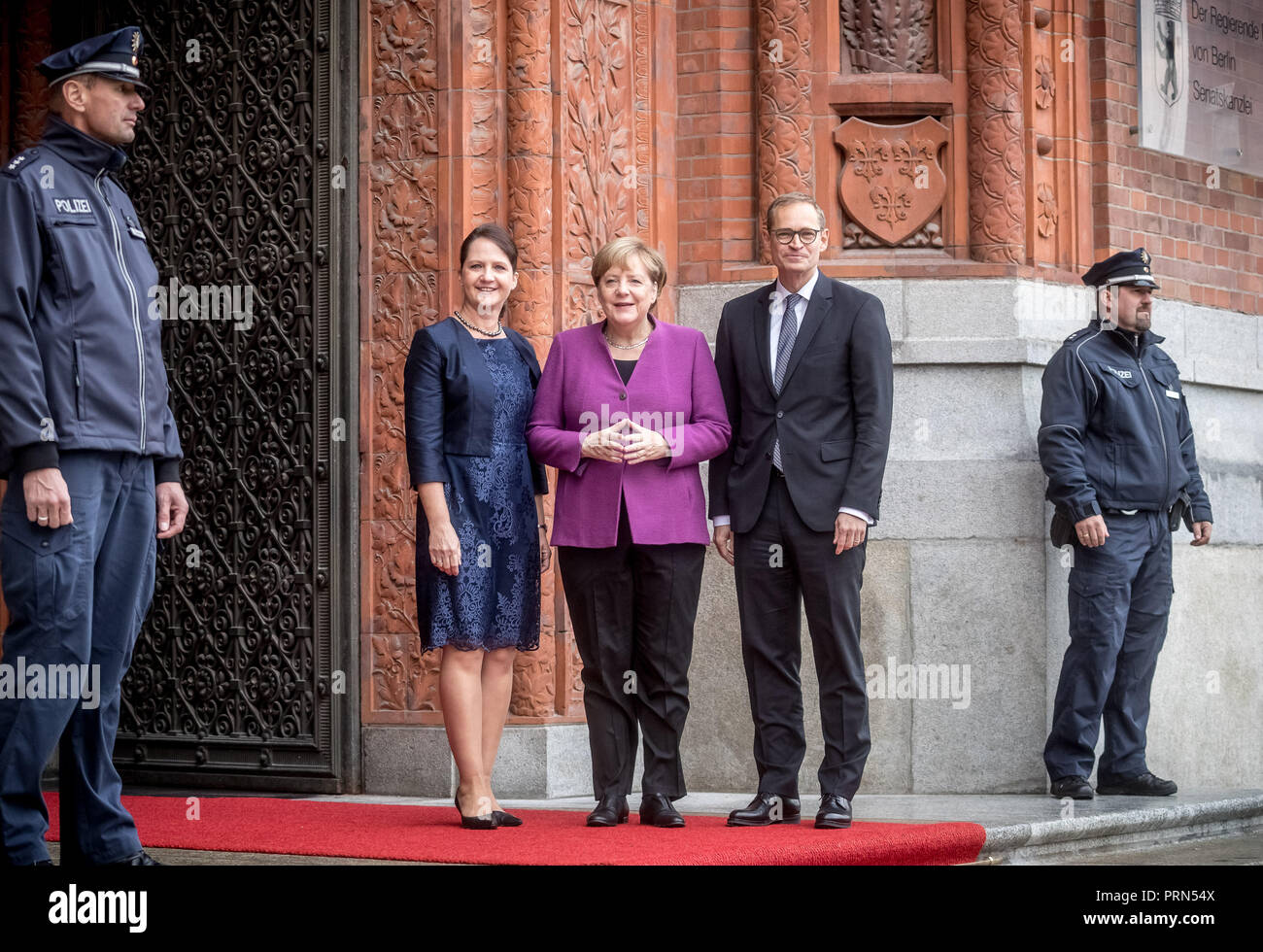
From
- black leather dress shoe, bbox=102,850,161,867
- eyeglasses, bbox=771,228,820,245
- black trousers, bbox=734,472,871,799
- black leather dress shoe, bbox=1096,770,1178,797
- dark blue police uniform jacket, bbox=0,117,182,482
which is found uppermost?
eyeglasses, bbox=771,228,820,245

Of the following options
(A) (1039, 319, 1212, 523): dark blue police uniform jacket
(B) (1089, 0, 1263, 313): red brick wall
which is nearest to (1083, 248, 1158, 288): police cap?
(A) (1039, 319, 1212, 523): dark blue police uniform jacket

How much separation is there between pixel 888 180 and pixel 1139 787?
3.24m

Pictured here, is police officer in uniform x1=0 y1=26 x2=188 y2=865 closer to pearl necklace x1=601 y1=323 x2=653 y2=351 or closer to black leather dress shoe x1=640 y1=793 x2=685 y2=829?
pearl necklace x1=601 y1=323 x2=653 y2=351

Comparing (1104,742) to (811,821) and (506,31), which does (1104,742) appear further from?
(506,31)

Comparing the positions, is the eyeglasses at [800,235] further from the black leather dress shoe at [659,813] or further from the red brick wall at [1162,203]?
the red brick wall at [1162,203]

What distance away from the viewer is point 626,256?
22.9 ft

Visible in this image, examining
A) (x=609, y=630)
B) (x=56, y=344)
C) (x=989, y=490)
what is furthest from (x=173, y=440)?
(x=989, y=490)

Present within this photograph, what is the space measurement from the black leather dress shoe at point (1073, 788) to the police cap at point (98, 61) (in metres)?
5.17

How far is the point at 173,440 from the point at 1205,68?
7213 millimetres

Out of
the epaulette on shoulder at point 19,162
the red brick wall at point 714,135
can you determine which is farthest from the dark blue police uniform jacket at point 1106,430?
the epaulette on shoulder at point 19,162

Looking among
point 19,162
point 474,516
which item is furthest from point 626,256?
point 19,162

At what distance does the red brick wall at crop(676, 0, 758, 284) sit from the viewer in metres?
9.55

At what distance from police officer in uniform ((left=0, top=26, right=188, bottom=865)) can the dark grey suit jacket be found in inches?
93.4

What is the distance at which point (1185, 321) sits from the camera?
33.9ft
